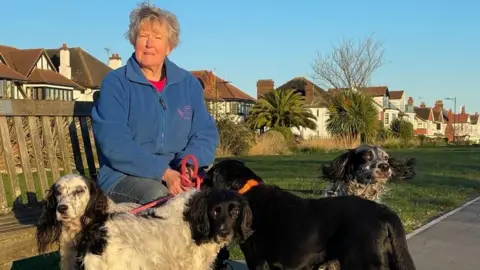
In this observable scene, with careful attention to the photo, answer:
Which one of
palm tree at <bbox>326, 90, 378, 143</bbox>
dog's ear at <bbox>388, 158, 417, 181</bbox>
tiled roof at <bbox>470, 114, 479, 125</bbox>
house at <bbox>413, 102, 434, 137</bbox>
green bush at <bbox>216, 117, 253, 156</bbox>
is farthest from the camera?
tiled roof at <bbox>470, 114, 479, 125</bbox>

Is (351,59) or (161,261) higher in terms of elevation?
(351,59)

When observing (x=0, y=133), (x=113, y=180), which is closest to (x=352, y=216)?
(x=113, y=180)

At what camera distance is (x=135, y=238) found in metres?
3.28

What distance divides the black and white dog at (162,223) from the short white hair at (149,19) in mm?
1352

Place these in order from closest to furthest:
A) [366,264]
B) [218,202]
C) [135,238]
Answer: [135,238] < [218,202] < [366,264]

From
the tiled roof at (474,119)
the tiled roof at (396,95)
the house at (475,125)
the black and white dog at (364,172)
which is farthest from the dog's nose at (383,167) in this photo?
the tiled roof at (474,119)

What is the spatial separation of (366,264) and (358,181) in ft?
5.30

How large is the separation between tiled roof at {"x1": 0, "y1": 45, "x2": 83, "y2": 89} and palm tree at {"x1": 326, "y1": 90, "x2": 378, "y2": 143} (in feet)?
87.0

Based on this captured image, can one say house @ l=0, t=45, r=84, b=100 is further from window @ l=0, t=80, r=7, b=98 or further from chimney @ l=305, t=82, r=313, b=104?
chimney @ l=305, t=82, r=313, b=104

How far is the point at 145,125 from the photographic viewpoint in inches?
172

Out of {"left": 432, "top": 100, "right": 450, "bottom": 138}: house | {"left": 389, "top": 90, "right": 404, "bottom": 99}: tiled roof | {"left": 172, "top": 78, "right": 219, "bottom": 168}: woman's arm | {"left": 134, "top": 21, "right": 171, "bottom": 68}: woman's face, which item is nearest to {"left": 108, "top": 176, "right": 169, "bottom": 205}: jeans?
{"left": 172, "top": 78, "right": 219, "bottom": 168}: woman's arm

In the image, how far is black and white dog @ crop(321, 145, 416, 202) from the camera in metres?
5.44

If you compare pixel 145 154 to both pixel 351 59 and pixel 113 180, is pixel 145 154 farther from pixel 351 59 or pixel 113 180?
pixel 351 59

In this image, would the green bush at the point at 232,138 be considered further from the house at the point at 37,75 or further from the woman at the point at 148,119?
the woman at the point at 148,119
